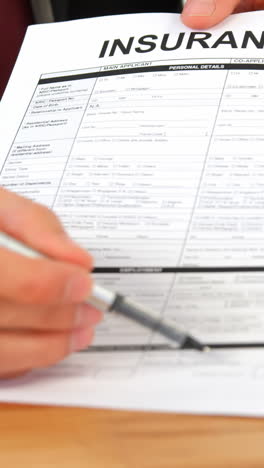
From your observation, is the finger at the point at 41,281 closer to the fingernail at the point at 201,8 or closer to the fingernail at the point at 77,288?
the fingernail at the point at 77,288

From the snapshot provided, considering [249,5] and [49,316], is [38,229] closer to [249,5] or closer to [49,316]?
[49,316]

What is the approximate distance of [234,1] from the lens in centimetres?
54

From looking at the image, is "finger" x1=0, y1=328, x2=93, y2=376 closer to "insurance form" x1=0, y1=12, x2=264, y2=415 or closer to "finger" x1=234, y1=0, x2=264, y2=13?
"insurance form" x1=0, y1=12, x2=264, y2=415

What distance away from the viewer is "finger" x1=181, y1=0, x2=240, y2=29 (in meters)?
0.53

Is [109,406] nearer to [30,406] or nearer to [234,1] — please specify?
[30,406]

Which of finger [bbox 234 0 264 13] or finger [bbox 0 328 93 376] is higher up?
finger [bbox 234 0 264 13]

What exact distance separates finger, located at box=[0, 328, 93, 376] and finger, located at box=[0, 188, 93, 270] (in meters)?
0.04

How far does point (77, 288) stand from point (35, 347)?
1.9 inches

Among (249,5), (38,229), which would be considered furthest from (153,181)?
(249,5)

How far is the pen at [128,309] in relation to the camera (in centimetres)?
33

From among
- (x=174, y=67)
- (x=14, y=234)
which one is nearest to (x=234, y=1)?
(x=174, y=67)

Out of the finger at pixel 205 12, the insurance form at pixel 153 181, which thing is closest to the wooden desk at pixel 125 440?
the insurance form at pixel 153 181

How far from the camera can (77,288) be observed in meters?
0.31

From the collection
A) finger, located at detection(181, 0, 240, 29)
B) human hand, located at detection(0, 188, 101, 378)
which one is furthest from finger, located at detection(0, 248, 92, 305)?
finger, located at detection(181, 0, 240, 29)
